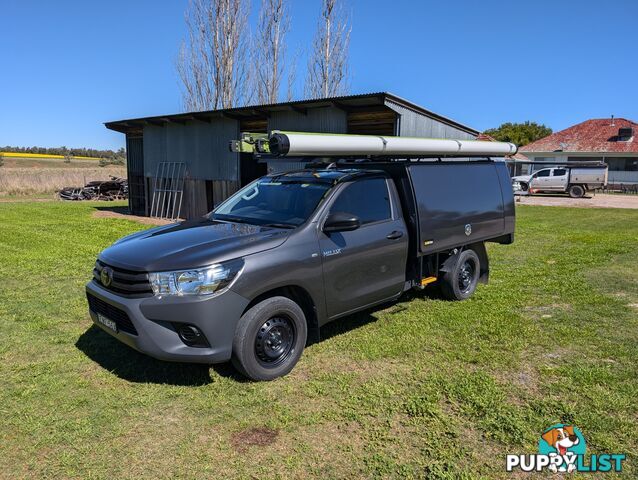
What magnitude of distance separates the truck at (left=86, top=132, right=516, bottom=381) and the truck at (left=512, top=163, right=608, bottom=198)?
24799 millimetres

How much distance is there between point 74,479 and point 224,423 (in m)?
0.98

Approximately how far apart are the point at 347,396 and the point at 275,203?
2108 millimetres

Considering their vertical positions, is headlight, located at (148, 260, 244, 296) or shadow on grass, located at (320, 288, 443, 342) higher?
headlight, located at (148, 260, 244, 296)

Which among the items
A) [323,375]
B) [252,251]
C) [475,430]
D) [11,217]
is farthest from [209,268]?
[11,217]

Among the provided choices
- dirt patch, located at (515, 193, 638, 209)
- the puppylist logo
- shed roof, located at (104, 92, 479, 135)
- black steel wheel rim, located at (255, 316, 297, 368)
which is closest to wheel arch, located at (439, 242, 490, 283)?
black steel wheel rim, located at (255, 316, 297, 368)

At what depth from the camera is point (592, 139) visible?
4203 cm

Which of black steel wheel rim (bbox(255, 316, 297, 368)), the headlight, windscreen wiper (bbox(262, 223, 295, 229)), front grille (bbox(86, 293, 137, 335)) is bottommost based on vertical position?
black steel wheel rim (bbox(255, 316, 297, 368))

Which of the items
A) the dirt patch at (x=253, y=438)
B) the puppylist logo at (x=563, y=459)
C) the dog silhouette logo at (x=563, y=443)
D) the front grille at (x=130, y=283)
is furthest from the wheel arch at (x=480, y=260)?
the front grille at (x=130, y=283)

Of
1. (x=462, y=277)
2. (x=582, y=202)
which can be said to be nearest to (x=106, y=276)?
(x=462, y=277)

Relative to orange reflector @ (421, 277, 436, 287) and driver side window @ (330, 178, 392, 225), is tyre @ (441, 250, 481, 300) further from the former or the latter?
driver side window @ (330, 178, 392, 225)

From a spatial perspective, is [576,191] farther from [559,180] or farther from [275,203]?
[275,203]

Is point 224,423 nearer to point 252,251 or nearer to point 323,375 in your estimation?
point 323,375

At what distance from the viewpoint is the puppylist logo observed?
9.69 feet

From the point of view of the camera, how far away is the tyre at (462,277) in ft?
20.3
